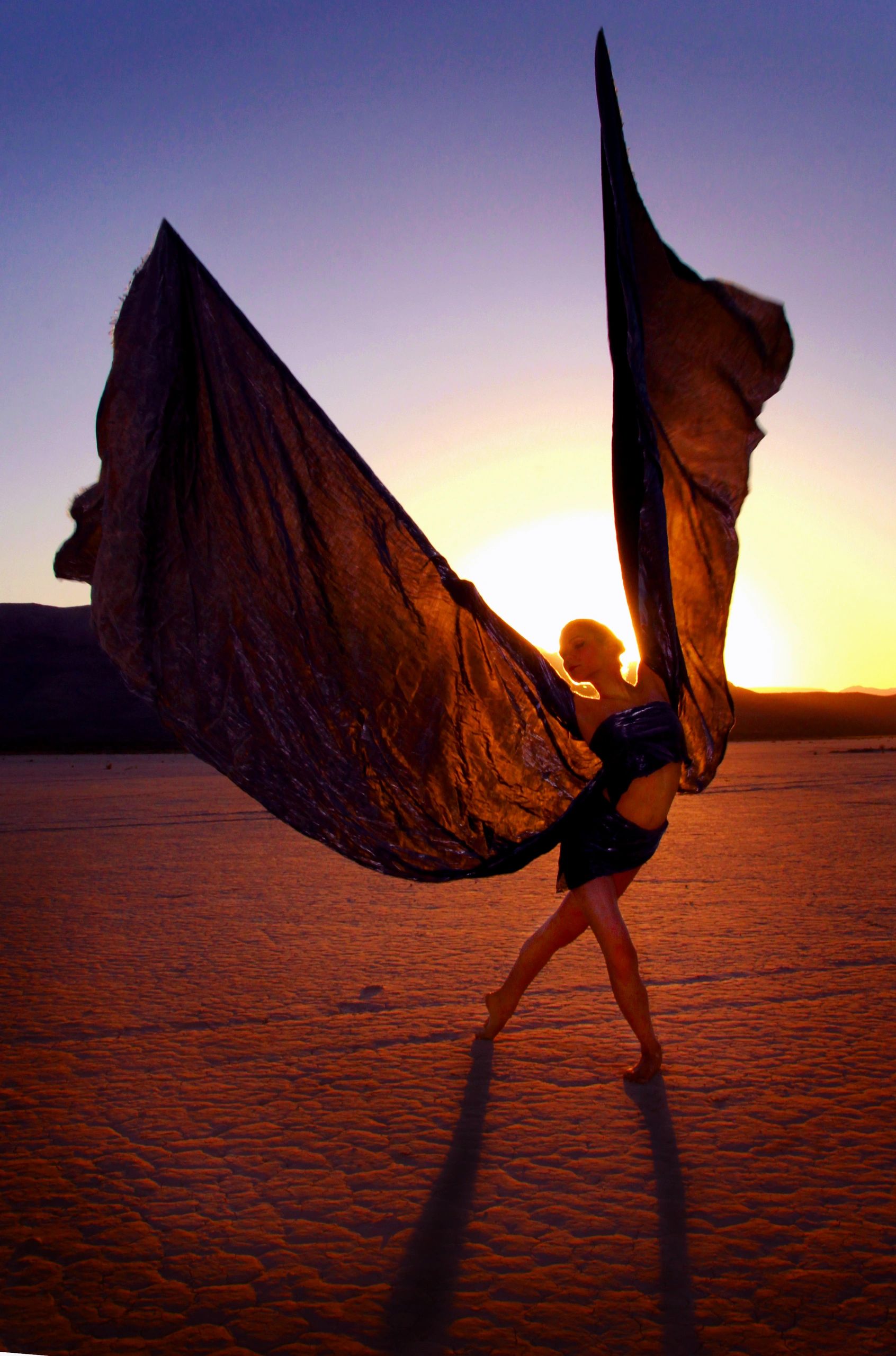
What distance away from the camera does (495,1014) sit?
357cm

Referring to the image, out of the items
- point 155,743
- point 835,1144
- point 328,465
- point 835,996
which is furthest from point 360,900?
point 155,743

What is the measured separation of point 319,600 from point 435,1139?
1.71 meters

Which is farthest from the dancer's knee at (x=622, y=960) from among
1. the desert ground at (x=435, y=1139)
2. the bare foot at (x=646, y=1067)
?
the desert ground at (x=435, y=1139)

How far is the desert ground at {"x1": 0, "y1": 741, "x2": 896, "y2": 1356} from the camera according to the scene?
196cm

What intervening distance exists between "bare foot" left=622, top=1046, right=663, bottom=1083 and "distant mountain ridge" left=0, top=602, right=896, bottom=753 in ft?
139

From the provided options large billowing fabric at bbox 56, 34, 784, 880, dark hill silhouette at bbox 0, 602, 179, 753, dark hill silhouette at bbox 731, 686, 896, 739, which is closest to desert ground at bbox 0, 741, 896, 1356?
large billowing fabric at bbox 56, 34, 784, 880

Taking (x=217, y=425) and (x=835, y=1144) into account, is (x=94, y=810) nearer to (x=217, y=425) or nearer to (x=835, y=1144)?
(x=217, y=425)

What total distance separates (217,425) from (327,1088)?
7.16ft

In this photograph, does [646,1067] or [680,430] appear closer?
[646,1067]

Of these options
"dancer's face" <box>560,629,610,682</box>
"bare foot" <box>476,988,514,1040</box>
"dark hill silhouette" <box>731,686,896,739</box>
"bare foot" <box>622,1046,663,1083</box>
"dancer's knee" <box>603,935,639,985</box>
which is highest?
"dark hill silhouette" <box>731,686,896,739</box>

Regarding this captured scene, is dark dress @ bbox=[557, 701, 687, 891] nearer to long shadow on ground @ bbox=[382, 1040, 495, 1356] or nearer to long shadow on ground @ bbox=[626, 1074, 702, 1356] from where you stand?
long shadow on ground @ bbox=[626, 1074, 702, 1356]

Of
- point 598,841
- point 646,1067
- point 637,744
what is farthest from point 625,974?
point 637,744

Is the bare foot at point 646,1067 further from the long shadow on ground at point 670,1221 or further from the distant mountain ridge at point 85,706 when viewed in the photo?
the distant mountain ridge at point 85,706

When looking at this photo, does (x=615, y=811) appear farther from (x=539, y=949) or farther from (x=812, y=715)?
→ (x=812, y=715)
